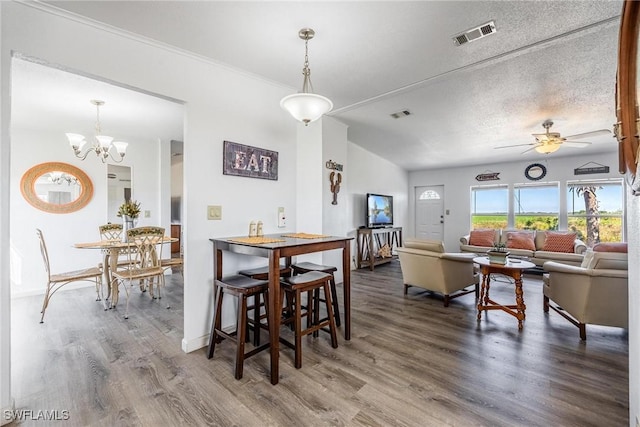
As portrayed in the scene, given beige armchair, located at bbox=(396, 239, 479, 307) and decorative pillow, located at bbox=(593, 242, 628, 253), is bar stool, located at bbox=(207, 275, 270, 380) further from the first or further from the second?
decorative pillow, located at bbox=(593, 242, 628, 253)

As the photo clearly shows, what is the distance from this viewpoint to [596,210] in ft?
18.9

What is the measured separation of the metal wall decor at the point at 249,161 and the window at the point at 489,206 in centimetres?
617

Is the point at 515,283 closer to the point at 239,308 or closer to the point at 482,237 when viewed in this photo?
the point at 239,308

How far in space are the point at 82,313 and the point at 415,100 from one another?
5.00 metres

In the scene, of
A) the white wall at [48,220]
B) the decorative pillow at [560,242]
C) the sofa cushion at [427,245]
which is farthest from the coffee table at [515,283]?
the white wall at [48,220]

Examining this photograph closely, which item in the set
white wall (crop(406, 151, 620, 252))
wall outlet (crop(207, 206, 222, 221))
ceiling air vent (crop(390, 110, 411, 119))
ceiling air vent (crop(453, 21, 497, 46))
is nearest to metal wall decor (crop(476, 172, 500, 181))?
white wall (crop(406, 151, 620, 252))

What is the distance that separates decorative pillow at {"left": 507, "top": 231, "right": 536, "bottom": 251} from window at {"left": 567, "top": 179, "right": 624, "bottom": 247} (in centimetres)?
107

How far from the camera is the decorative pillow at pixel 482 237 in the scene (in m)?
6.18

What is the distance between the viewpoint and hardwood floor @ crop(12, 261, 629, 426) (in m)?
1.63

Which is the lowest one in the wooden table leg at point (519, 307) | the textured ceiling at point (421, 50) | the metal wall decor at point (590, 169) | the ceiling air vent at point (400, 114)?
the wooden table leg at point (519, 307)

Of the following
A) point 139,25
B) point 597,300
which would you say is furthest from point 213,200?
point 597,300

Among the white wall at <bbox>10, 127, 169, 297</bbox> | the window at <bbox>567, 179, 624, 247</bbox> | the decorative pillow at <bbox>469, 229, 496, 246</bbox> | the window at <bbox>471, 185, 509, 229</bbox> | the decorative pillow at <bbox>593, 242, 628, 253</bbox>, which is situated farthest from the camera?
the window at <bbox>471, 185, 509, 229</bbox>

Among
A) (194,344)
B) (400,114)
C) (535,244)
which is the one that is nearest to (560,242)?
(535,244)

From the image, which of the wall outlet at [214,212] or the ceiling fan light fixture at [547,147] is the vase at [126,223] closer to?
the wall outlet at [214,212]
